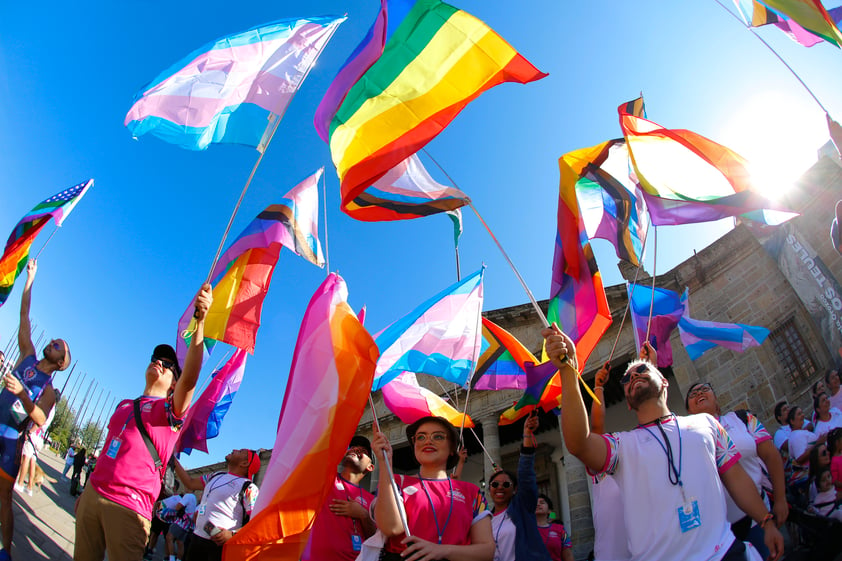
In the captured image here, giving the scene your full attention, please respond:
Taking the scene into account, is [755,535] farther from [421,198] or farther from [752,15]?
[752,15]

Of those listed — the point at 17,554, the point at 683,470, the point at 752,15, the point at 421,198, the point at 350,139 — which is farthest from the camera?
the point at 752,15

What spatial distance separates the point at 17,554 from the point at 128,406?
189cm

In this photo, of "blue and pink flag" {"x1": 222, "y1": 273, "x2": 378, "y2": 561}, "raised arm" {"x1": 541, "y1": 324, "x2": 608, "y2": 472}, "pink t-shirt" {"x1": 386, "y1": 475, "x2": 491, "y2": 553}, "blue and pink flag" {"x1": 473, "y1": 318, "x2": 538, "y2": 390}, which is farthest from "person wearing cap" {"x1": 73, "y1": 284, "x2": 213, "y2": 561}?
"blue and pink flag" {"x1": 473, "y1": 318, "x2": 538, "y2": 390}

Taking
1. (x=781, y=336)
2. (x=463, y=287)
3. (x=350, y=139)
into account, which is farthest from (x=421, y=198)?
(x=781, y=336)

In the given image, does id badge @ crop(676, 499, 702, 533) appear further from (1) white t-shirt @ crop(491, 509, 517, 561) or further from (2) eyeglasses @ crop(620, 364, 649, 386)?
(1) white t-shirt @ crop(491, 509, 517, 561)

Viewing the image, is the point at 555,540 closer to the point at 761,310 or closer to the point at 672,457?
the point at 672,457

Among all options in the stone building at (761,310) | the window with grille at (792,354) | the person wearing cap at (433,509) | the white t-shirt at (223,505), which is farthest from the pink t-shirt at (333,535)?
the window with grille at (792,354)

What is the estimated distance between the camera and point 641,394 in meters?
2.79

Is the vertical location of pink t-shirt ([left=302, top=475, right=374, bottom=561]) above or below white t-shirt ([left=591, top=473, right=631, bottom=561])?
above

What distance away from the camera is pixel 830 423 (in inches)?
227

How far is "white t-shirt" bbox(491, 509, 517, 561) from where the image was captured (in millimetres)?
3648

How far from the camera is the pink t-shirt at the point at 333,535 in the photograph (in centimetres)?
346

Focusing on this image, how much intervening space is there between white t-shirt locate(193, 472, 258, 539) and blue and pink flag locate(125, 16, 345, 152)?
293 cm

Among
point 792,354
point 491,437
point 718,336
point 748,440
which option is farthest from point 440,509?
point 491,437
